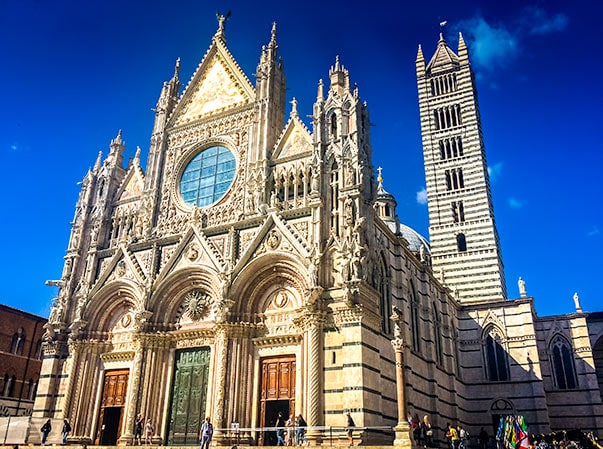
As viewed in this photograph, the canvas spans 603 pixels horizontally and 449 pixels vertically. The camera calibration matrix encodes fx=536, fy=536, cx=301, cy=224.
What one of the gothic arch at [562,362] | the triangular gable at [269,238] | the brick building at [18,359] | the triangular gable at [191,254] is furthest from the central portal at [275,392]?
the gothic arch at [562,362]

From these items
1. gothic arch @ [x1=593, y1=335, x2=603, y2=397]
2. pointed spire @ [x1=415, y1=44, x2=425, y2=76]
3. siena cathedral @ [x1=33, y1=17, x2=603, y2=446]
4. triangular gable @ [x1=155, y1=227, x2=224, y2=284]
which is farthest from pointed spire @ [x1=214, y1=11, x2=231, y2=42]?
gothic arch @ [x1=593, y1=335, x2=603, y2=397]

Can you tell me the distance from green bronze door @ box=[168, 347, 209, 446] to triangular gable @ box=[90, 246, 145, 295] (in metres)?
4.86

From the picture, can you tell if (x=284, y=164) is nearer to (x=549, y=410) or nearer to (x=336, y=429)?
(x=336, y=429)

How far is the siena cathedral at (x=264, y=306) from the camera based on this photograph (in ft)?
66.9

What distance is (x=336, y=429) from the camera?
1842 cm

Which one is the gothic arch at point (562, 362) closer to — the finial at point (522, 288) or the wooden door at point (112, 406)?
the finial at point (522, 288)

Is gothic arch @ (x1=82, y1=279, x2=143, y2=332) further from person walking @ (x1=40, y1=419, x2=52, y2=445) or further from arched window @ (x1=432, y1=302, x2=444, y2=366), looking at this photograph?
arched window @ (x1=432, y1=302, x2=444, y2=366)

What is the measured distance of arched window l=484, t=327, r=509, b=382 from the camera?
33.8m

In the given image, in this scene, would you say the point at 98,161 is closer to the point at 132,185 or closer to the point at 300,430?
the point at 132,185

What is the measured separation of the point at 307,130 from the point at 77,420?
16.8 m

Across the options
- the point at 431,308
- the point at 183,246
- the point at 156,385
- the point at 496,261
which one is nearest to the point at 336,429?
the point at 156,385

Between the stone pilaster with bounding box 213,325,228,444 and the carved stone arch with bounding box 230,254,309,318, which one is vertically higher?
the carved stone arch with bounding box 230,254,309,318

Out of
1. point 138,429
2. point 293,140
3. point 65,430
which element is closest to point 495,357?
point 293,140

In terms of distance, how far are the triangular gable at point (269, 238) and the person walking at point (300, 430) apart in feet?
22.3
